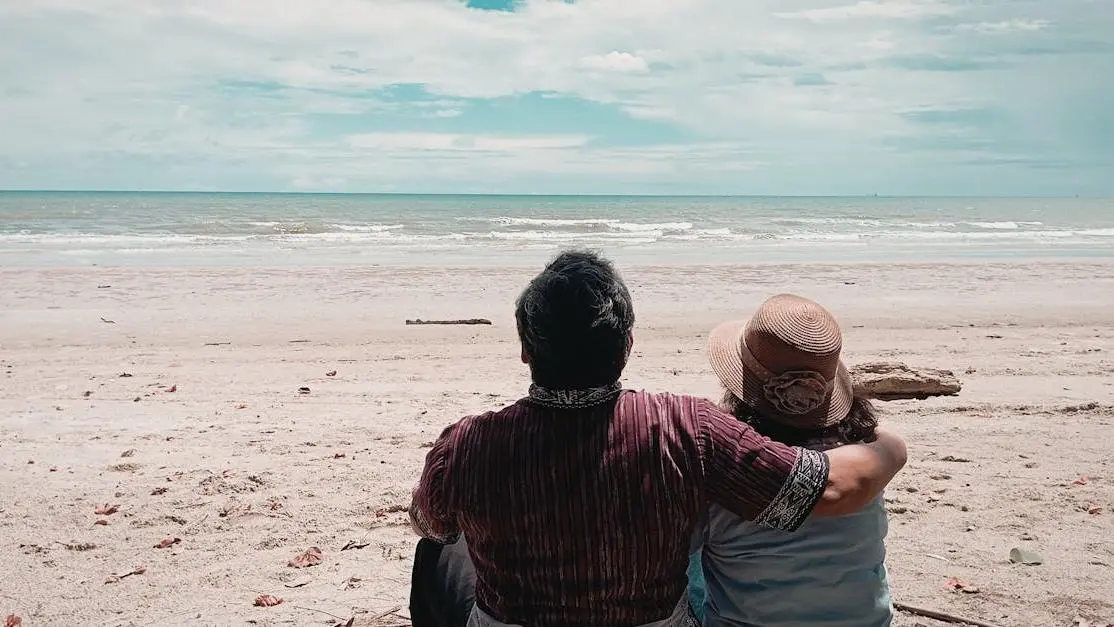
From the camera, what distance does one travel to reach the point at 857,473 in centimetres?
200

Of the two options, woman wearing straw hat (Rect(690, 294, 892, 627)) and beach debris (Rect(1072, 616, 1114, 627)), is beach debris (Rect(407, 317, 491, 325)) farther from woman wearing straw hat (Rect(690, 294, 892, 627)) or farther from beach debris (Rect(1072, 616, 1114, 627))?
woman wearing straw hat (Rect(690, 294, 892, 627))

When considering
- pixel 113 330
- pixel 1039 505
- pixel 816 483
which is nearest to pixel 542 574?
pixel 816 483

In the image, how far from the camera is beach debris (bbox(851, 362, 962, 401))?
6.43 metres

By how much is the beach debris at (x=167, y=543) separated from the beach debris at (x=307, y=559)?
59 cm

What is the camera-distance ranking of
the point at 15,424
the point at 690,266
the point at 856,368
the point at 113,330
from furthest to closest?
the point at 690,266 → the point at 113,330 → the point at 856,368 → the point at 15,424

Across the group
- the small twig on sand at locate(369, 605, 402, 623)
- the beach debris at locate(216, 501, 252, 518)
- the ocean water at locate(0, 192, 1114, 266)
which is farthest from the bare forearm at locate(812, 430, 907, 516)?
the ocean water at locate(0, 192, 1114, 266)

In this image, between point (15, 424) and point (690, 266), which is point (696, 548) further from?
point (690, 266)

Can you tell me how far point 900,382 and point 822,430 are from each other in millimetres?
4884

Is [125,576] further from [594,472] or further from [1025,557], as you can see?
[1025,557]

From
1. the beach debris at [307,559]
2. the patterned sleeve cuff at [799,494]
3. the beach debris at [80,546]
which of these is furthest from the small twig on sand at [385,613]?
the patterned sleeve cuff at [799,494]

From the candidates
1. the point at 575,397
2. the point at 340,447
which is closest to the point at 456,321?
the point at 340,447

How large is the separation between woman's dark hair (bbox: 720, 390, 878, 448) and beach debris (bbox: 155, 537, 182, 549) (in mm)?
2973

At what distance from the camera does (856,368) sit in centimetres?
664

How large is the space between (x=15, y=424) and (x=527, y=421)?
552 cm
